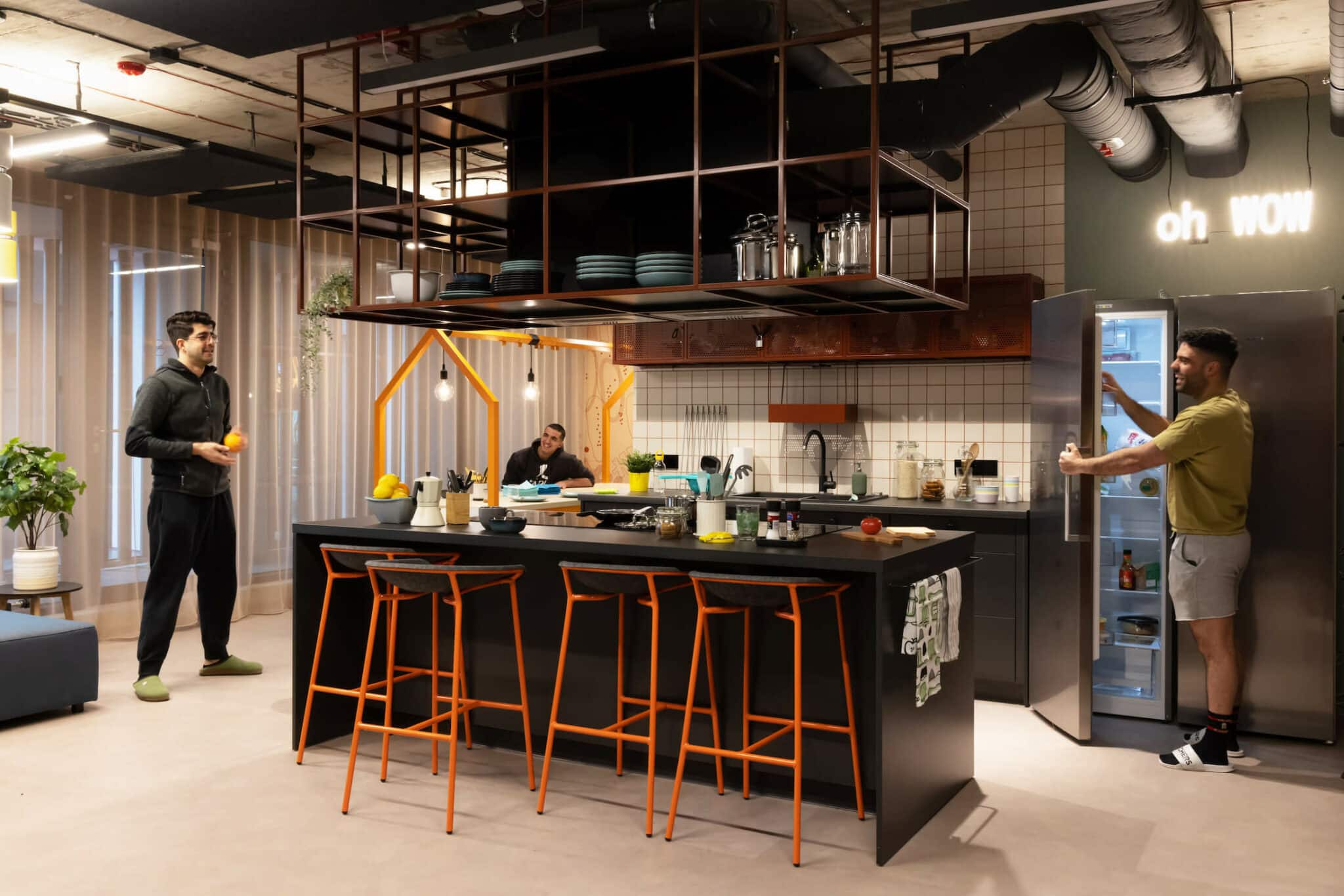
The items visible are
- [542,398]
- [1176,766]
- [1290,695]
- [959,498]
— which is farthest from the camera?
[542,398]

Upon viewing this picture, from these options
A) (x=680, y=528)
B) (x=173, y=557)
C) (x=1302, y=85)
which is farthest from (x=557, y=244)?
(x=1302, y=85)

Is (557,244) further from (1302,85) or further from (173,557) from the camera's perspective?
(1302,85)

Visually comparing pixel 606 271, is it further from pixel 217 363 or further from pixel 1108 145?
pixel 217 363

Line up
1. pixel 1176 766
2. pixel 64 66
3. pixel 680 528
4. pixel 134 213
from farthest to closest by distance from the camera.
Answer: pixel 134 213, pixel 64 66, pixel 1176 766, pixel 680 528

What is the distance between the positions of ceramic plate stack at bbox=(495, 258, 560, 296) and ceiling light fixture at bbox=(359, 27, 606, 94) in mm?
792

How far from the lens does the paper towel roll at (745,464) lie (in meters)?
6.91

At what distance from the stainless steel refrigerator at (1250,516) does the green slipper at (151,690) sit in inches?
169

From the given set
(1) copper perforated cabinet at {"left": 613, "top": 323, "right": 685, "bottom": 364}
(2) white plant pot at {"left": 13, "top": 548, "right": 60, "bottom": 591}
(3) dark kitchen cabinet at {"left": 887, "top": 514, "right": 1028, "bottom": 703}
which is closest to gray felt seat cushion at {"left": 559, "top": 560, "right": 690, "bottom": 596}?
(3) dark kitchen cabinet at {"left": 887, "top": 514, "right": 1028, "bottom": 703}

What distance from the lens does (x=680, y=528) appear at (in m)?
4.23

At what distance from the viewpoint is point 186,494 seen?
5676 millimetres

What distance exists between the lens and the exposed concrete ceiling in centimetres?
469

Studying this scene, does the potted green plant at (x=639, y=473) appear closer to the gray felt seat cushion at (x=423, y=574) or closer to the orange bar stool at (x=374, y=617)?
the orange bar stool at (x=374, y=617)

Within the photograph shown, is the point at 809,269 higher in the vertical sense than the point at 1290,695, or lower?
higher

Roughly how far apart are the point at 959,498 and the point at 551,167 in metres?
2.95
